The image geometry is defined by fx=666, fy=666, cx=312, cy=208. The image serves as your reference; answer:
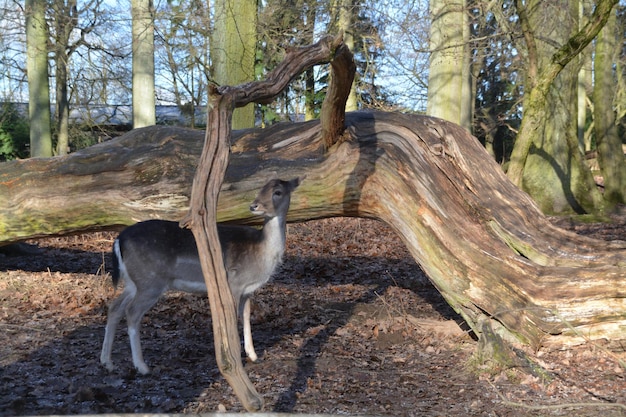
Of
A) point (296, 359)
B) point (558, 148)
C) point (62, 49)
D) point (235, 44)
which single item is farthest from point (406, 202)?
point (62, 49)

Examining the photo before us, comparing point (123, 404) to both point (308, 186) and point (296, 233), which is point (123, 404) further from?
point (296, 233)

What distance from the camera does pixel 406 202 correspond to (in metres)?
7.46

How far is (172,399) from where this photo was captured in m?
5.62

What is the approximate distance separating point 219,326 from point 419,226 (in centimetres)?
354

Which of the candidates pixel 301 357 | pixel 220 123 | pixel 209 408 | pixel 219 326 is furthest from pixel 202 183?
pixel 301 357

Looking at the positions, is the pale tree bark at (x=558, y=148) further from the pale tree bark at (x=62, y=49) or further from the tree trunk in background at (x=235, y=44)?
the pale tree bark at (x=62, y=49)

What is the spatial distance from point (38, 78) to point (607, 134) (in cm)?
1549

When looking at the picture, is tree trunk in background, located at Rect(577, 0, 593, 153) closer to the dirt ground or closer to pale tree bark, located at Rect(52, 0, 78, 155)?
the dirt ground

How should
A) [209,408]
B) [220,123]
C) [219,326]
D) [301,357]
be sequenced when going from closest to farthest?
[219,326], [220,123], [209,408], [301,357]

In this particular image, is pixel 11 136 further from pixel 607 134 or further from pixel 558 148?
pixel 607 134

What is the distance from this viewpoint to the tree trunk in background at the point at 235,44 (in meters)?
12.9

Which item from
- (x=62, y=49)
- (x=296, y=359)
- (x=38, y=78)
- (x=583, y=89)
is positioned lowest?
(x=296, y=359)

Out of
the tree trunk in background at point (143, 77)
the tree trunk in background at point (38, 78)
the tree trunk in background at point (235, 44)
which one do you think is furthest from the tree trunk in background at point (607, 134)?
the tree trunk in background at point (38, 78)

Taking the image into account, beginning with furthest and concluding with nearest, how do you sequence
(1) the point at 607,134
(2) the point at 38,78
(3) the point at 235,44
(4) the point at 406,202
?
(2) the point at 38,78 → (1) the point at 607,134 → (3) the point at 235,44 → (4) the point at 406,202
